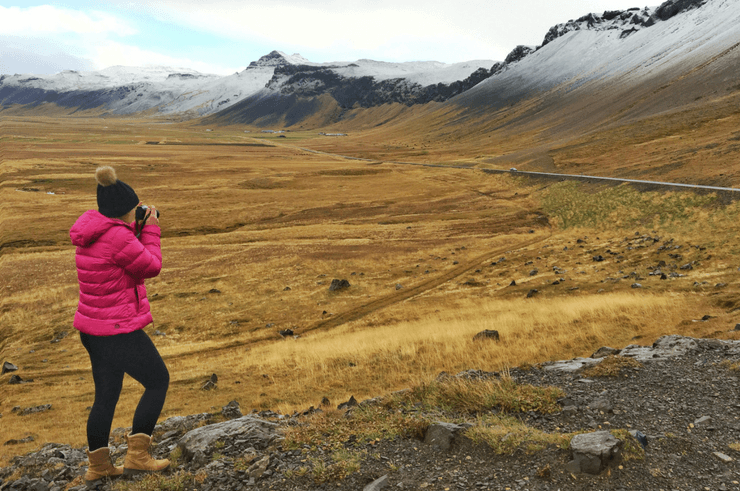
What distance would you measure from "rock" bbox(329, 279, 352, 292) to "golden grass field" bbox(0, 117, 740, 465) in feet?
2.03

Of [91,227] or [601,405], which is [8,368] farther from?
[601,405]

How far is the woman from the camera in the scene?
17.9ft

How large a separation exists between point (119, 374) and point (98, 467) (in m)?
1.39

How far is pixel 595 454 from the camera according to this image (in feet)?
17.5

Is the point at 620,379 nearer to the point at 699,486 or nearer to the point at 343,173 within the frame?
the point at 699,486

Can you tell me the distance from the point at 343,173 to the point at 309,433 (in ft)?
279

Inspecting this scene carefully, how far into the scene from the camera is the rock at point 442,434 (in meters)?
6.28

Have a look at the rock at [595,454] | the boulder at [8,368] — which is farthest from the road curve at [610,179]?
the boulder at [8,368]

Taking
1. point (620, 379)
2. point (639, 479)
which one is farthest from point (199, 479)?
point (620, 379)

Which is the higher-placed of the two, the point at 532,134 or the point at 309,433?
the point at 532,134

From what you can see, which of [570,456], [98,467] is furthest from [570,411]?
[98,467]

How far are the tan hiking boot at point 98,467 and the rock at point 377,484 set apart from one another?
3.53 metres

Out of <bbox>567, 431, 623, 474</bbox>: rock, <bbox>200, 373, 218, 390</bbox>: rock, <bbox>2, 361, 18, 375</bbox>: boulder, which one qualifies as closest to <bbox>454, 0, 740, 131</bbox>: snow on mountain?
<bbox>200, 373, 218, 390</bbox>: rock

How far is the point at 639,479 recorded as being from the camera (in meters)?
5.21
